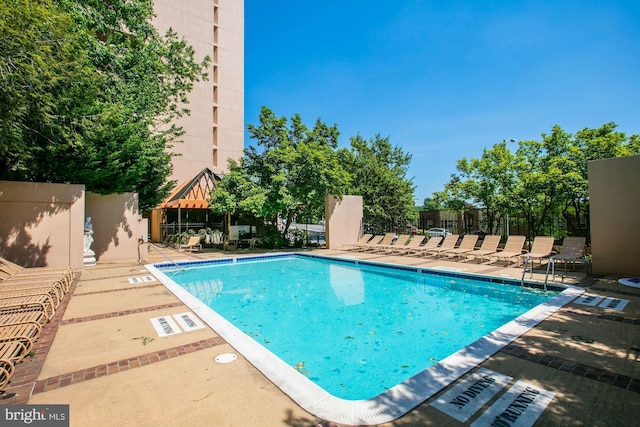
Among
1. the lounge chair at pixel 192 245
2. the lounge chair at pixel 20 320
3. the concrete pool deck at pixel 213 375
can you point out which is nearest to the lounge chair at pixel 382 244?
the lounge chair at pixel 192 245

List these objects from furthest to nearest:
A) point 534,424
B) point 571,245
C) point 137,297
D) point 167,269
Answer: point 167,269 < point 571,245 < point 137,297 < point 534,424

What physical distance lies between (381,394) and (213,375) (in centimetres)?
175

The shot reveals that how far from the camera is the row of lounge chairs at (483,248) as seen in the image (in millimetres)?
8734

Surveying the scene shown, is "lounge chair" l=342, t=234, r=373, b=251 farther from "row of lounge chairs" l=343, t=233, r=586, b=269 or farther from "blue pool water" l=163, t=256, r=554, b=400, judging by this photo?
"blue pool water" l=163, t=256, r=554, b=400

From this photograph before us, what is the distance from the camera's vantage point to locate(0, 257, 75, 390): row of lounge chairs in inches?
125

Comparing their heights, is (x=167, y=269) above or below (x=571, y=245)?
below

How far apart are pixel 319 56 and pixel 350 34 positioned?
2543mm

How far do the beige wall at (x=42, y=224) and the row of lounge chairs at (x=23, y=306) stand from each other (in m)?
2.87

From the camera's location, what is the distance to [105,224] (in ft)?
43.4

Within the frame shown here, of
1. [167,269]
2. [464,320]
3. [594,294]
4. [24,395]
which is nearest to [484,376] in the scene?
[464,320]

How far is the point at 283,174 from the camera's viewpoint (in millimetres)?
15180

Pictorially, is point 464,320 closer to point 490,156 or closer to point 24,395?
point 24,395

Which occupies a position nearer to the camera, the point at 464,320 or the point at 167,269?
the point at 464,320

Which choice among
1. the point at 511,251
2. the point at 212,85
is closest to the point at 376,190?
the point at 511,251
